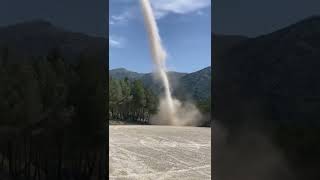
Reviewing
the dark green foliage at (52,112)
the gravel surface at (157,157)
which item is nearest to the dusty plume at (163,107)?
the gravel surface at (157,157)

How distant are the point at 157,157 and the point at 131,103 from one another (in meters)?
19.6

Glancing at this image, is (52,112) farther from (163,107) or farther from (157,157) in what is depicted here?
(163,107)

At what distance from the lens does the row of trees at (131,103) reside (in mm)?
32594

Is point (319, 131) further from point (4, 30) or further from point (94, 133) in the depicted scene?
point (4, 30)

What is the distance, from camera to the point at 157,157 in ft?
46.8

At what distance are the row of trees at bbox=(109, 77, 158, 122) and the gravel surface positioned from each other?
513 inches

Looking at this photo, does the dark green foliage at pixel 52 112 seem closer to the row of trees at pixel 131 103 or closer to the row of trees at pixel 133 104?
the row of trees at pixel 133 104

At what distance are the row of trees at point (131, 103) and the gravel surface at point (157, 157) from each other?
1304 cm

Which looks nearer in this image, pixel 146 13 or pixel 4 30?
pixel 4 30

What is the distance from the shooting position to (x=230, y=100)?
265 inches

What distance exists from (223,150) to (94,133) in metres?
1.97

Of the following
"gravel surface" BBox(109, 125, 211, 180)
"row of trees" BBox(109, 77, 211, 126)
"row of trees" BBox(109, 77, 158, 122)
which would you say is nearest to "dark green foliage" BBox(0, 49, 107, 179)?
"gravel surface" BBox(109, 125, 211, 180)

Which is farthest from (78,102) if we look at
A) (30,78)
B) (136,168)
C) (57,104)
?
(136,168)

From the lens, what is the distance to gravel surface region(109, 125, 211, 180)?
12.4 metres
